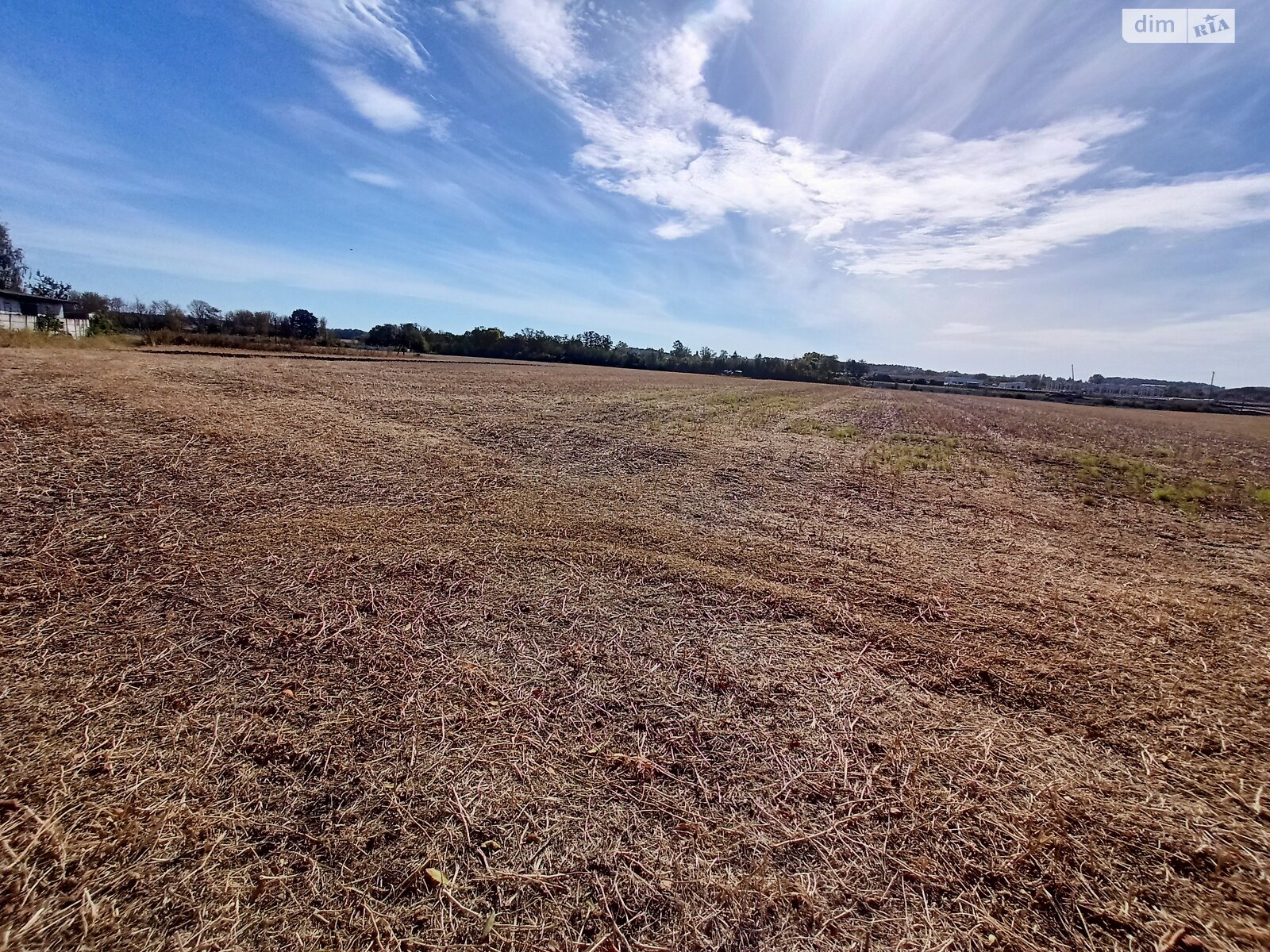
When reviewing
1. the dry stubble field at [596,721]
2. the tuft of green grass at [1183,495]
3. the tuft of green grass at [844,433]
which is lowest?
the dry stubble field at [596,721]

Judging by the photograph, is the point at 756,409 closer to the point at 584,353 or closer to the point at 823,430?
the point at 823,430

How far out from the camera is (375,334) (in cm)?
6575

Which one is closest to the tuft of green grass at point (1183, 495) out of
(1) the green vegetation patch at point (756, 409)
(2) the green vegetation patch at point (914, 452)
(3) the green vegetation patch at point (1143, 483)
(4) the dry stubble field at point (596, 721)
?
(3) the green vegetation patch at point (1143, 483)

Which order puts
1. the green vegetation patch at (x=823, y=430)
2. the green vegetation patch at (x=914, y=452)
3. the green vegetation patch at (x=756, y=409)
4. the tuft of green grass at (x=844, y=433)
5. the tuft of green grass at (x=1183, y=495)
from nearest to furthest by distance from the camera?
the tuft of green grass at (x=1183, y=495), the green vegetation patch at (x=914, y=452), the tuft of green grass at (x=844, y=433), the green vegetation patch at (x=823, y=430), the green vegetation patch at (x=756, y=409)

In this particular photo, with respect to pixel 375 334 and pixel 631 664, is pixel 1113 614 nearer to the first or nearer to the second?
pixel 631 664

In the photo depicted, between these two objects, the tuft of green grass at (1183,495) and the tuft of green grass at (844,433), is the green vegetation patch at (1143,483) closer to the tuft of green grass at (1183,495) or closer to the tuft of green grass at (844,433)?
the tuft of green grass at (1183,495)

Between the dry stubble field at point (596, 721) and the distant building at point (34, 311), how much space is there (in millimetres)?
36557

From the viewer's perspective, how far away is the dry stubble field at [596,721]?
1.95 metres

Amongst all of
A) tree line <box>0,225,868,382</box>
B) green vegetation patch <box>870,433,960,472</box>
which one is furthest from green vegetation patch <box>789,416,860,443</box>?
tree line <box>0,225,868,382</box>

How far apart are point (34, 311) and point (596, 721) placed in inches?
2465

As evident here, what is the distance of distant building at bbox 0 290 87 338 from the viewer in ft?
97.0

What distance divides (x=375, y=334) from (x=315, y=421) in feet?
211

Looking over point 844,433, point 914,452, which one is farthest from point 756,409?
point 914,452

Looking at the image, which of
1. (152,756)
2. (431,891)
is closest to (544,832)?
(431,891)
